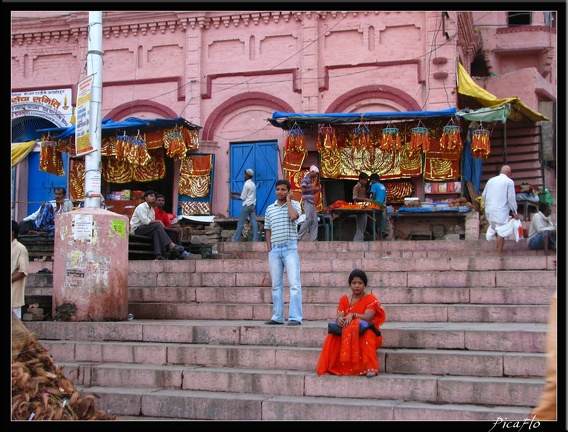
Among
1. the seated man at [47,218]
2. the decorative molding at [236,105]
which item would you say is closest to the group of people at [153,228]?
the seated man at [47,218]

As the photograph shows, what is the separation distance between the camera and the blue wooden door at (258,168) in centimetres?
1873

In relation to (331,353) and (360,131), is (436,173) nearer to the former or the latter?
(360,131)

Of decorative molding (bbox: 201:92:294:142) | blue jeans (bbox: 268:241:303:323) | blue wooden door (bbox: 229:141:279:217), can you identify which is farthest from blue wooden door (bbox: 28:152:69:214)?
blue jeans (bbox: 268:241:303:323)

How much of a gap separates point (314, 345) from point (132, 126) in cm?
1158

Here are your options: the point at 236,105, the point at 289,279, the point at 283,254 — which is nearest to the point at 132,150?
the point at 236,105

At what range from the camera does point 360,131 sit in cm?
1745

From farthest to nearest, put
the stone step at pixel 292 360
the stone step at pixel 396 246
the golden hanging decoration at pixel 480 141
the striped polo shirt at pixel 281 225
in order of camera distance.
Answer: the golden hanging decoration at pixel 480 141, the stone step at pixel 396 246, the striped polo shirt at pixel 281 225, the stone step at pixel 292 360

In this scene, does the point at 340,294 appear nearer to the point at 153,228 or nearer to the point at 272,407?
the point at 272,407

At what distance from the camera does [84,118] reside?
10.1 meters

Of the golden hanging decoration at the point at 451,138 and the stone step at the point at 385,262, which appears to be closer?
the stone step at the point at 385,262

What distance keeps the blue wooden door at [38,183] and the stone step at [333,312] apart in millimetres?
11148

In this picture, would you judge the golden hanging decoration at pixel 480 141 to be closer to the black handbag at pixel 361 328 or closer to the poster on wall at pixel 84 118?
the poster on wall at pixel 84 118

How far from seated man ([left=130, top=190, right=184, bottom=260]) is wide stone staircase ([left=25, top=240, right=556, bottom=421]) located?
1512 mm
